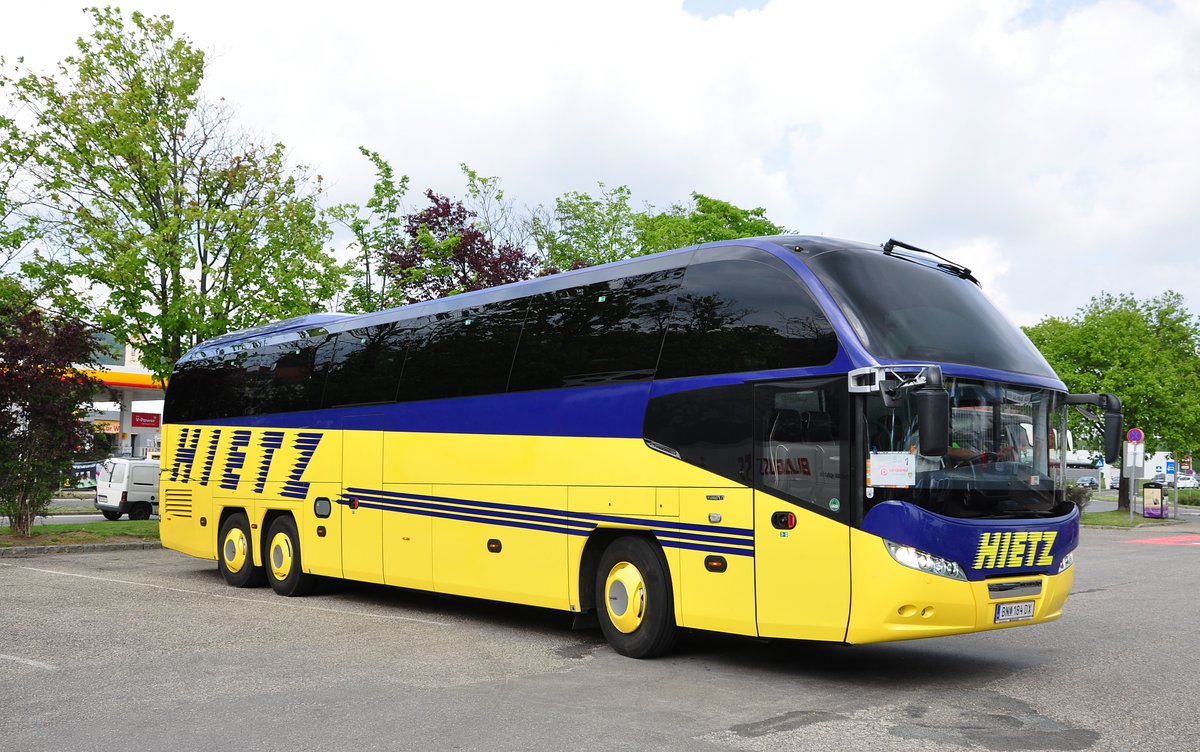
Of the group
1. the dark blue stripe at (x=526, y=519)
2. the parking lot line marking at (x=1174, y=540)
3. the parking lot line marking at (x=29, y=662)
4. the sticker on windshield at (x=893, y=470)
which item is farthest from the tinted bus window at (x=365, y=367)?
the parking lot line marking at (x=1174, y=540)

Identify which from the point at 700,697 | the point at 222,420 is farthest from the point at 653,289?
the point at 222,420

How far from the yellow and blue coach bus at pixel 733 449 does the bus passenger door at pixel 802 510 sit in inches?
0.7

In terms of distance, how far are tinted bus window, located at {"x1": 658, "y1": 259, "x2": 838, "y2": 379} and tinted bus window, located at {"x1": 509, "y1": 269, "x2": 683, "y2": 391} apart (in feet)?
0.79

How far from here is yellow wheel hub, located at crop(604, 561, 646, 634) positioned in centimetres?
1034

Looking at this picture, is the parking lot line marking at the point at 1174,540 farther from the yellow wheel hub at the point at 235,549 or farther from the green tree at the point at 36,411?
the green tree at the point at 36,411

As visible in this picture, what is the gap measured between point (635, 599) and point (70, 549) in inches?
623

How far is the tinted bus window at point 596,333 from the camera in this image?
10578 millimetres

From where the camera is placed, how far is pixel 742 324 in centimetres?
971

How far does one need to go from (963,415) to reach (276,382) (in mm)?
10478

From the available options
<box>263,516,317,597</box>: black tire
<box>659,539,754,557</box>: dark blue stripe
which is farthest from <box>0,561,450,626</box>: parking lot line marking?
<box>659,539,754,557</box>: dark blue stripe

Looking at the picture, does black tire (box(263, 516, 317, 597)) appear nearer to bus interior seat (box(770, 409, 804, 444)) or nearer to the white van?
bus interior seat (box(770, 409, 804, 444))

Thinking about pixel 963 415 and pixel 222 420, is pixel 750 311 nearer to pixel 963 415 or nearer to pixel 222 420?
pixel 963 415

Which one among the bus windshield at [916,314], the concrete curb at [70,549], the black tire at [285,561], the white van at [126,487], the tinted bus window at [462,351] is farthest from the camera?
the white van at [126,487]

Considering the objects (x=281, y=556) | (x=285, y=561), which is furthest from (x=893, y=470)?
(x=281, y=556)
